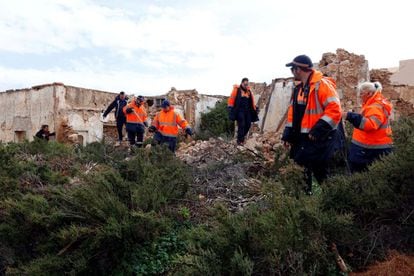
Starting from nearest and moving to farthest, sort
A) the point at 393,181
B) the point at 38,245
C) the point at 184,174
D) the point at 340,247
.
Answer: the point at 340,247 → the point at 393,181 → the point at 38,245 → the point at 184,174

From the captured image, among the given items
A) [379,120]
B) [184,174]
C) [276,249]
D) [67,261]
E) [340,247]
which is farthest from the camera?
[184,174]

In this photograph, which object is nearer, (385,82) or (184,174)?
(184,174)

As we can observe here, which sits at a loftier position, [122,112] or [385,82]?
A: [385,82]

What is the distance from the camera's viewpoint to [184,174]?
5688mm

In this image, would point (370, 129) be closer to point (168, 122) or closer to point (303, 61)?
point (303, 61)

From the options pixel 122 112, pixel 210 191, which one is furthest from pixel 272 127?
pixel 210 191

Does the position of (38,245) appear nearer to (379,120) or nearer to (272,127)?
(379,120)

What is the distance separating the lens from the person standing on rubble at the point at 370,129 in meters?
4.92

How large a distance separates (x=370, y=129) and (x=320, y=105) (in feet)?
2.06

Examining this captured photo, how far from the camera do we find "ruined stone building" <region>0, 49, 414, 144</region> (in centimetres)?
1230

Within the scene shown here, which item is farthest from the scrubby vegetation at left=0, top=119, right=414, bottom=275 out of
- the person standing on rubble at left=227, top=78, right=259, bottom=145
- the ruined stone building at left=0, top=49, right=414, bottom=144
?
the ruined stone building at left=0, top=49, right=414, bottom=144

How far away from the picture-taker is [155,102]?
23516mm

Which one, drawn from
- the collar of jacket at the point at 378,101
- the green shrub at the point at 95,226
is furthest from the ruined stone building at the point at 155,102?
the green shrub at the point at 95,226

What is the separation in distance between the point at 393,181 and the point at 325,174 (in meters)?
1.23
